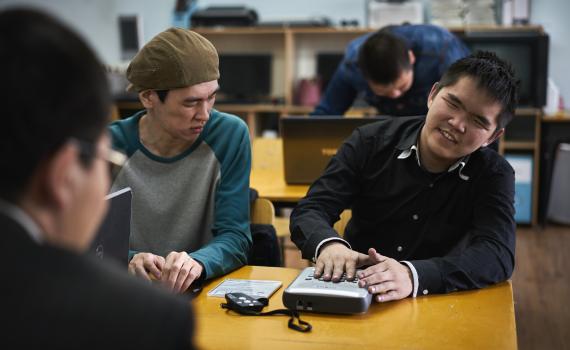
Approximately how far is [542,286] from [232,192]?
2468 millimetres

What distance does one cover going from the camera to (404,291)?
1.44 metres

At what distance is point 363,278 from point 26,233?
3.07 feet

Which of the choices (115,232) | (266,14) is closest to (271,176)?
(115,232)

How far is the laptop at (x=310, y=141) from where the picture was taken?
2.68 meters

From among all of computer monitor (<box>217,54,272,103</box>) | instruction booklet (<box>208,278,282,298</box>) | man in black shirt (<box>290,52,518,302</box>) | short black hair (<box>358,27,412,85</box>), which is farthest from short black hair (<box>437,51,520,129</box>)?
computer monitor (<box>217,54,272,103</box>)

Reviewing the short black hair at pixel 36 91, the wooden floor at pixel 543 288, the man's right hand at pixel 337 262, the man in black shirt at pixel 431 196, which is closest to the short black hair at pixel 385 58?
the man in black shirt at pixel 431 196

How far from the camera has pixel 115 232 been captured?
1307 millimetres

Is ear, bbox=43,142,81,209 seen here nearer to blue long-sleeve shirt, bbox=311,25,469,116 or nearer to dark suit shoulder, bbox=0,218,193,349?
dark suit shoulder, bbox=0,218,193,349

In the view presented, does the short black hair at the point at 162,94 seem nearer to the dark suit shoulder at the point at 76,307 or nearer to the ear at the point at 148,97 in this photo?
the ear at the point at 148,97

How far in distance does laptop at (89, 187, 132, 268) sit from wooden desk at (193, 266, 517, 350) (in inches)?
7.9

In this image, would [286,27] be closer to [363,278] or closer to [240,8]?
[240,8]

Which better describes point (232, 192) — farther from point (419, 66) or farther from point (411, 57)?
point (419, 66)

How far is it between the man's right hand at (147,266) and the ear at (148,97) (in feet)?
1.62

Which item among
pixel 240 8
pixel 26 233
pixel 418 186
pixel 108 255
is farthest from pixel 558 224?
pixel 26 233
